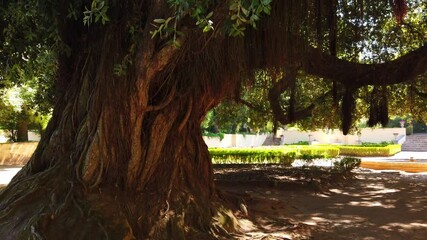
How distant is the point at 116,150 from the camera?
4945 millimetres

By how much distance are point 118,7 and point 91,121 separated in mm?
1268

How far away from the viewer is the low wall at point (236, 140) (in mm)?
30589

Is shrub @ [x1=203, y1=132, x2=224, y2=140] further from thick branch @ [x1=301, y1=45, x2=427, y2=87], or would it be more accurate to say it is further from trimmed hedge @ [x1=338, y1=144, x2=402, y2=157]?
thick branch @ [x1=301, y1=45, x2=427, y2=87]

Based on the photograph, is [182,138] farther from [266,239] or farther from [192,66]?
[266,239]

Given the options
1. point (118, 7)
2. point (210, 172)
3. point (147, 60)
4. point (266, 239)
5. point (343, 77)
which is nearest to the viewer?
point (147, 60)

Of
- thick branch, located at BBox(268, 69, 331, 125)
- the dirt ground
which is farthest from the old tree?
thick branch, located at BBox(268, 69, 331, 125)

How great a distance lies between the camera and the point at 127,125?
4879mm

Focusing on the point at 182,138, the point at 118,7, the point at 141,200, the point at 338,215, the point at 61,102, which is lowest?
the point at 338,215

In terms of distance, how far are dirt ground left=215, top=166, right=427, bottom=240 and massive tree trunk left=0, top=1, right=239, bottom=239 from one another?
1.14 metres

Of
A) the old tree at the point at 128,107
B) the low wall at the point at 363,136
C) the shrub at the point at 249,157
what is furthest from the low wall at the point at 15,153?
the low wall at the point at 363,136

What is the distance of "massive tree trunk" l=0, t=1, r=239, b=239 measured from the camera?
450cm

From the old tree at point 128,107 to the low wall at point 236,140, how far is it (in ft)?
79.5

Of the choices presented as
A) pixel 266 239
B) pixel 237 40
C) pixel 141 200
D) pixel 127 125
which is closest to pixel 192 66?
pixel 237 40

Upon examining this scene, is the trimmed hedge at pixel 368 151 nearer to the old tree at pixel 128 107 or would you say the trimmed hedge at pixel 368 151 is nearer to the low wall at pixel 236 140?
the low wall at pixel 236 140
